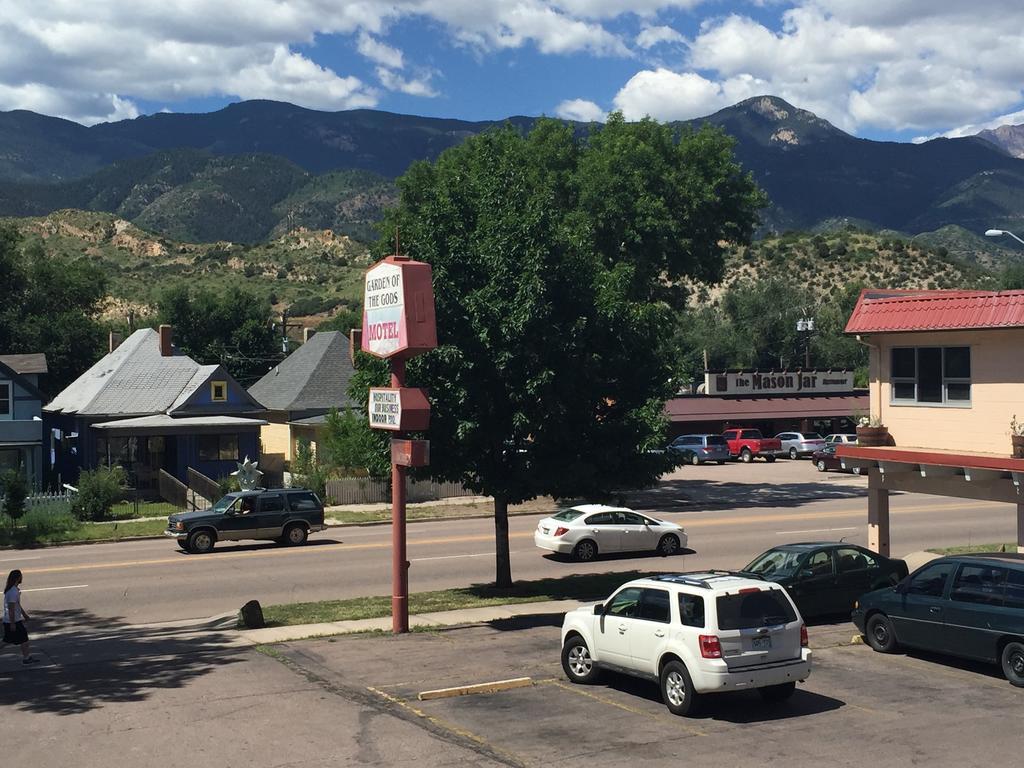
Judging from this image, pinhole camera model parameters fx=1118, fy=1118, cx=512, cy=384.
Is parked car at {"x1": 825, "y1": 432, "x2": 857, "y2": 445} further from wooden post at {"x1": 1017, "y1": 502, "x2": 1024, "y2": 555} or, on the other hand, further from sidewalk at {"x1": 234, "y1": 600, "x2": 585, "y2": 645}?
sidewalk at {"x1": 234, "y1": 600, "x2": 585, "y2": 645}

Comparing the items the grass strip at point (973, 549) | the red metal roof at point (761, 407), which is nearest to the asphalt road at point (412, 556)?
the grass strip at point (973, 549)

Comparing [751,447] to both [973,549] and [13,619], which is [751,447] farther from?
[13,619]

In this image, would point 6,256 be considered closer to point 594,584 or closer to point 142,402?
point 142,402

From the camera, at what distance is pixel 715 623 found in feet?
45.0

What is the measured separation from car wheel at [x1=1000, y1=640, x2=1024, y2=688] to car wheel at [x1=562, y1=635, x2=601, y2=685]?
19.0 ft

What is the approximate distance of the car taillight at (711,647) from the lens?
1362cm

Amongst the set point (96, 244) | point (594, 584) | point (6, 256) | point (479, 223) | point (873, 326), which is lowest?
point (594, 584)

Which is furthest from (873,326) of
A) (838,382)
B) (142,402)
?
(838,382)

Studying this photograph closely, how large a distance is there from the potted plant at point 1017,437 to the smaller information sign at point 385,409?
11226 mm

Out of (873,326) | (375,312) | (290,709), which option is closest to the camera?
(290,709)

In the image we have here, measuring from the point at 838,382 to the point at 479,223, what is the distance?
56.6 metres

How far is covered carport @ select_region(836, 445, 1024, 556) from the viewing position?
68.7 feet

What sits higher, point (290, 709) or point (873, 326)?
point (873, 326)

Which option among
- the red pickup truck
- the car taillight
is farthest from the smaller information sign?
the red pickup truck
